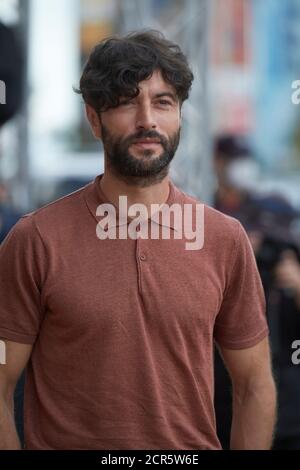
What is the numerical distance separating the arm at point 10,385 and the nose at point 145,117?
62 centimetres

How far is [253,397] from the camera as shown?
285 cm

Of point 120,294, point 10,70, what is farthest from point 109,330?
point 10,70

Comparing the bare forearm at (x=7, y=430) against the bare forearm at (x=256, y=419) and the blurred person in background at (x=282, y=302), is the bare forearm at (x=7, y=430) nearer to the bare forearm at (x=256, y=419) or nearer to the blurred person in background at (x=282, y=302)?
the bare forearm at (x=256, y=419)

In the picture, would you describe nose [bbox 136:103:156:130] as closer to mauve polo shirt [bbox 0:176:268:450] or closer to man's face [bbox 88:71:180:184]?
man's face [bbox 88:71:180:184]

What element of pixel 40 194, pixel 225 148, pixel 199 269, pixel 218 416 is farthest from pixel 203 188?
pixel 40 194

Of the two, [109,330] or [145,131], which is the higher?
[145,131]

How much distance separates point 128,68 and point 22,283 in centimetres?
59

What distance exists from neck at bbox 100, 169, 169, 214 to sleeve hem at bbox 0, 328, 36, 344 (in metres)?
0.40

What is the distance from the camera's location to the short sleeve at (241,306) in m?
2.79

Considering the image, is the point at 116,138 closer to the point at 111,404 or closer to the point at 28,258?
the point at 28,258

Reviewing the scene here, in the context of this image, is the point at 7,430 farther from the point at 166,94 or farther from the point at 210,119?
the point at 210,119

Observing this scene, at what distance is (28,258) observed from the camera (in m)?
2.63

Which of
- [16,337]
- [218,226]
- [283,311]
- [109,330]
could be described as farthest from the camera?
[283,311]

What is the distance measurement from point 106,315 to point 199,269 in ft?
0.91
